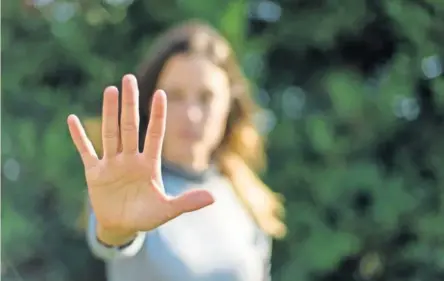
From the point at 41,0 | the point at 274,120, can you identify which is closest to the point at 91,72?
the point at 41,0

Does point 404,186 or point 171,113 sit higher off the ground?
point 171,113

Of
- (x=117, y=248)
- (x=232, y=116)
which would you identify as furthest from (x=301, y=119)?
(x=117, y=248)

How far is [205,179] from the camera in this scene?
1.29m

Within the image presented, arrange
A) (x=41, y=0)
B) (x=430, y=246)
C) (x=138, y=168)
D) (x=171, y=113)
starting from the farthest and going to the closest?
(x=41, y=0) → (x=430, y=246) → (x=171, y=113) → (x=138, y=168)

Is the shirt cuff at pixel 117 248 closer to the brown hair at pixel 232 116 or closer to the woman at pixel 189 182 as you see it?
the woman at pixel 189 182

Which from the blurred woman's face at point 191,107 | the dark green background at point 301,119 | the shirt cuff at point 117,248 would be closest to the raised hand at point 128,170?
the shirt cuff at point 117,248

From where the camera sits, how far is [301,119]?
5.75 feet

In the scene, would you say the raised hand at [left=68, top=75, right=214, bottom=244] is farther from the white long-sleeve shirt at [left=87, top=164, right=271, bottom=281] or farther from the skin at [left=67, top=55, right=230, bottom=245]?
the white long-sleeve shirt at [left=87, top=164, right=271, bottom=281]

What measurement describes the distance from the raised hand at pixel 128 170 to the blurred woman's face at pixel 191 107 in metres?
0.32

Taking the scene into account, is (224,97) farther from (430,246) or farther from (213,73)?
(430,246)

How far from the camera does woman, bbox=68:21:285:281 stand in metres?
0.90

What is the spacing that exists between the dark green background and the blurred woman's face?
451 mm

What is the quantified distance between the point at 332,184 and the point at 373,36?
1.32ft

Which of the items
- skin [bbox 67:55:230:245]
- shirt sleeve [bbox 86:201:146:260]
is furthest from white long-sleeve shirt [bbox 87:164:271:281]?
skin [bbox 67:55:230:245]
